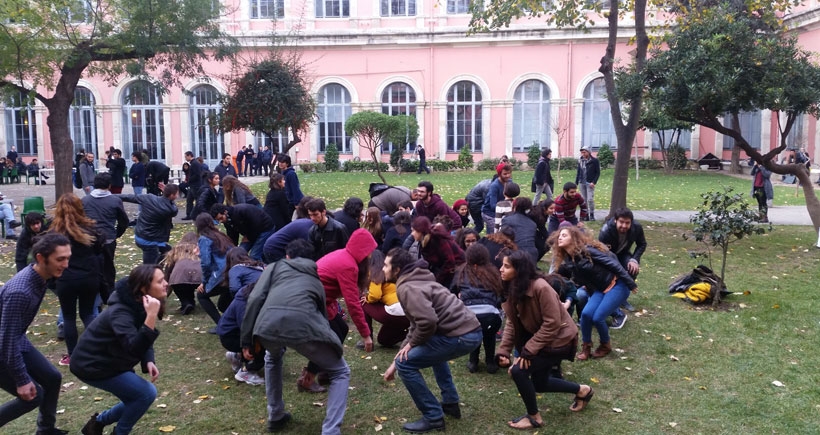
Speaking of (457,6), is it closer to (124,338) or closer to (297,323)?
(297,323)

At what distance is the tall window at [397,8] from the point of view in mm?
29891

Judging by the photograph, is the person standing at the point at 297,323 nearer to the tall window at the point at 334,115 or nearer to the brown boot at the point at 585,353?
the brown boot at the point at 585,353

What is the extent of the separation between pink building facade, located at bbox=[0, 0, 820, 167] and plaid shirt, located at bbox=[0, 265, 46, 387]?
2520 centimetres

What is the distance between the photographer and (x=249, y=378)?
19.2 ft

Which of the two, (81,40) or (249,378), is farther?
(81,40)

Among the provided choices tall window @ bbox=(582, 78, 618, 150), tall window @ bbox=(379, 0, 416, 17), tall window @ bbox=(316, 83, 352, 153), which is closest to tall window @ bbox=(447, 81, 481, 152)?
tall window @ bbox=(379, 0, 416, 17)

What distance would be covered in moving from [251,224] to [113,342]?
344cm

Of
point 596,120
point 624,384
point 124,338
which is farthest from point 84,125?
point 624,384

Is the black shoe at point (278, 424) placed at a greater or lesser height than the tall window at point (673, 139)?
lesser

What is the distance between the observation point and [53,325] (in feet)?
24.8

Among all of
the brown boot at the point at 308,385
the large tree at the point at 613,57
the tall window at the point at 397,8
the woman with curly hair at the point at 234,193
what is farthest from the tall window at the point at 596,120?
the brown boot at the point at 308,385

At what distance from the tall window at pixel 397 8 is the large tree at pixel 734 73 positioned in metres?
20.0

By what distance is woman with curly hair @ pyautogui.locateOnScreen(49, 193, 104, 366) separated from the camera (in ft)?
19.3

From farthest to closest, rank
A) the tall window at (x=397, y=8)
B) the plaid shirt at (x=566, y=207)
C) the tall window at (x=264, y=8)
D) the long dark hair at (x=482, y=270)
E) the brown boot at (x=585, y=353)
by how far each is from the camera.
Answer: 1. the tall window at (x=397, y=8)
2. the tall window at (x=264, y=8)
3. the plaid shirt at (x=566, y=207)
4. the brown boot at (x=585, y=353)
5. the long dark hair at (x=482, y=270)
